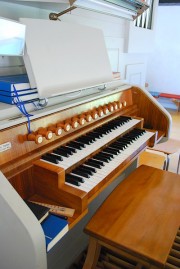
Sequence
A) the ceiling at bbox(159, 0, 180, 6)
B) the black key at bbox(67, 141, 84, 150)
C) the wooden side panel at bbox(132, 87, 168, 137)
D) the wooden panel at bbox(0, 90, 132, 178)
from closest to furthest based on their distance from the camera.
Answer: the wooden panel at bbox(0, 90, 132, 178) → the black key at bbox(67, 141, 84, 150) → the wooden side panel at bbox(132, 87, 168, 137) → the ceiling at bbox(159, 0, 180, 6)

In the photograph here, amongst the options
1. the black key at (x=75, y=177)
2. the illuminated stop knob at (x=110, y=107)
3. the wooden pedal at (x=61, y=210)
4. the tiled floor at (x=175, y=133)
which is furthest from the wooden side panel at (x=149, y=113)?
the tiled floor at (x=175, y=133)

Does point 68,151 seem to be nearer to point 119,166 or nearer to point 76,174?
point 76,174

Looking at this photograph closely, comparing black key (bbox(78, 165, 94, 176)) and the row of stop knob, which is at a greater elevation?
the row of stop knob

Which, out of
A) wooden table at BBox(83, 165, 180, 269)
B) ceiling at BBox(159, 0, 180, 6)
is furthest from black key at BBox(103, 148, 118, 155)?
ceiling at BBox(159, 0, 180, 6)

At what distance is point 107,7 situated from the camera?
1552 mm

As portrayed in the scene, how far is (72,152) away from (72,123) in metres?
0.15

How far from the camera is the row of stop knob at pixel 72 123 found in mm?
990

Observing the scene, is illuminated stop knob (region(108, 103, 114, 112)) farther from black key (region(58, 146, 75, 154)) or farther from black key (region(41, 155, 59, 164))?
black key (region(41, 155, 59, 164))

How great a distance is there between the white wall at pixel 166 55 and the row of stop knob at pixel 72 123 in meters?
4.85

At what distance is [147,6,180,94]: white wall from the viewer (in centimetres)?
570

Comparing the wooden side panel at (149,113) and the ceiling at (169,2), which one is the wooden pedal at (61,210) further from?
the ceiling at (169,2)

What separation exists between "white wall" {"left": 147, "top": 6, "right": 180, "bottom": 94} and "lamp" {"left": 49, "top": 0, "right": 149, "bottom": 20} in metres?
4.32

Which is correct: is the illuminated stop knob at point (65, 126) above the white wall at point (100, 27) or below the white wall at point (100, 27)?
below

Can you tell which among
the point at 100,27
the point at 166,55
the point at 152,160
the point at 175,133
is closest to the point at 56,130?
the point at 100,27
